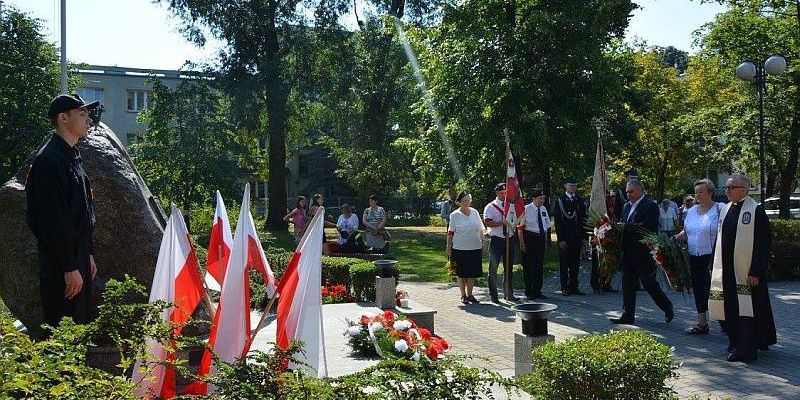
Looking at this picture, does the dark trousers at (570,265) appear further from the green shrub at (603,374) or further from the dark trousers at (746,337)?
the green shrub at (603,374)

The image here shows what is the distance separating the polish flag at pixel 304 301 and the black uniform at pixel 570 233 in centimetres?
908

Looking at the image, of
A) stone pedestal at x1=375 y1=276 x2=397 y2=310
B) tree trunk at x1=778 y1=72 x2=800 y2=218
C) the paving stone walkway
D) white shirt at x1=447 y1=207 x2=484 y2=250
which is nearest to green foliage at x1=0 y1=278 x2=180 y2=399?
the paving stone walkway

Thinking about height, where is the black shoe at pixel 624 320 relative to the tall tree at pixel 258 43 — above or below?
below

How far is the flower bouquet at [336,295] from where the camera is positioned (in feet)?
39.0

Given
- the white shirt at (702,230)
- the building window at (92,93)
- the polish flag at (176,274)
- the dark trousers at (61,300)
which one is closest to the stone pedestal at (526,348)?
the polish flag at (176,274)

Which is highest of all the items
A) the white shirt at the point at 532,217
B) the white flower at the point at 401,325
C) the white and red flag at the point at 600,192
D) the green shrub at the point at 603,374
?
the white and red flag at the point at 600,192

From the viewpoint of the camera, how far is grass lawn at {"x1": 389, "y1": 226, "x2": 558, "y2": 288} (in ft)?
55.7

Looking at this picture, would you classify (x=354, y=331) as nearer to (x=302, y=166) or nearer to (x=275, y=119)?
(x=275, y=119)

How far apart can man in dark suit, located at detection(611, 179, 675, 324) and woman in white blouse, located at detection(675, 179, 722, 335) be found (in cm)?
48

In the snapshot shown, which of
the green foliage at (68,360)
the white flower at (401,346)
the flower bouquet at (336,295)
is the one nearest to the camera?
the green foliage at (68,360)

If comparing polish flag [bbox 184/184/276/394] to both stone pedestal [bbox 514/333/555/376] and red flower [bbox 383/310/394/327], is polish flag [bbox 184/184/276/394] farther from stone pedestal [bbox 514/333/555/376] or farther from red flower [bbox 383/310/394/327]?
red flower [bbox 383/310/394/327]

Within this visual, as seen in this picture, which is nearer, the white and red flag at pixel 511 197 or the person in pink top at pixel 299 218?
the white and red flag at pixel 511 197

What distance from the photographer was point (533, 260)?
12859mm

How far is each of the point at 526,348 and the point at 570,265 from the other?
796 cm
